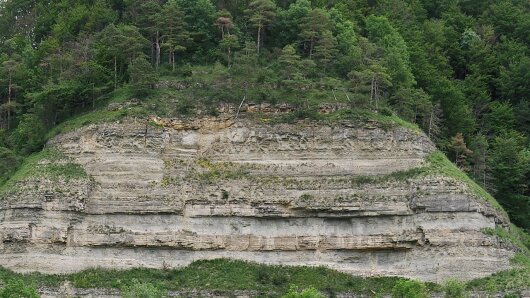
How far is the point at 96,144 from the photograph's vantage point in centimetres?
7119

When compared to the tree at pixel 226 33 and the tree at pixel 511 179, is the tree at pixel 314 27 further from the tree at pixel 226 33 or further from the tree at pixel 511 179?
the tree at pixel 511 179

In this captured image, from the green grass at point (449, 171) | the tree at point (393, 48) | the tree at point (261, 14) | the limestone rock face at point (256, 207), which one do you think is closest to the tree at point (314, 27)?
the tree at point (261, 14)

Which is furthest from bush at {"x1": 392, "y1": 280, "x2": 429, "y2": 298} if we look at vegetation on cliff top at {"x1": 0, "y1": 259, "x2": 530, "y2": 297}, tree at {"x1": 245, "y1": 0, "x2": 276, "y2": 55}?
tree at {"x1": 245, "y1": 0, "x2": 276, "y2": 55}

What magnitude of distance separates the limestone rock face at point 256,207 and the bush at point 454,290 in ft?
6.58

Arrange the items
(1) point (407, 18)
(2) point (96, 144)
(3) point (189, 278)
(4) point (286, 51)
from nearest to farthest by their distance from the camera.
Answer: (3) point (189, 278) → (2) point (96, 144) → (4) point (286, 51) → (1) point (407, 18)

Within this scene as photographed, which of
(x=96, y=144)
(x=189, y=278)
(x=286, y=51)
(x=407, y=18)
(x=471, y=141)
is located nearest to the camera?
(x=189, y=278)

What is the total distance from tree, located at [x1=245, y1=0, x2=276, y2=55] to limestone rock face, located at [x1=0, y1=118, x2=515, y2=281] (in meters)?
12.8

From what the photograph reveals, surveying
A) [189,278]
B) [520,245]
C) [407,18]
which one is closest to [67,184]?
[189,278]

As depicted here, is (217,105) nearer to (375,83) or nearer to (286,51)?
(286,51)

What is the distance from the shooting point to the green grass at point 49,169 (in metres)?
69.2

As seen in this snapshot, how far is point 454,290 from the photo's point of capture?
61.2 meters

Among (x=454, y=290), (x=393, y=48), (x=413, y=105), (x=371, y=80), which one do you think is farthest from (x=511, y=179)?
(x=454, y=290)

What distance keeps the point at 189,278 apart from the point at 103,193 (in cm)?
879

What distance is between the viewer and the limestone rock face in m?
66.2
